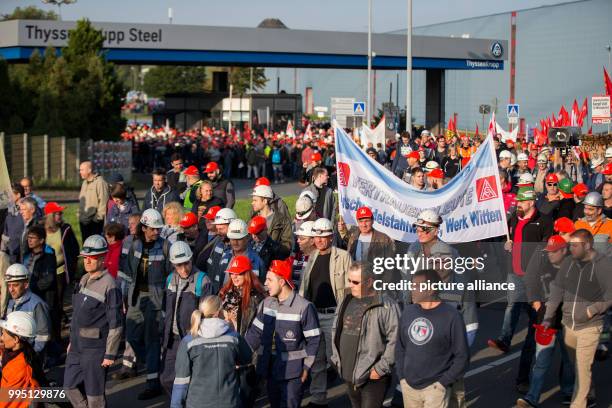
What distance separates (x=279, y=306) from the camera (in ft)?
26.7

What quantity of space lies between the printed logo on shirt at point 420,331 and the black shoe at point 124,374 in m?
4.34

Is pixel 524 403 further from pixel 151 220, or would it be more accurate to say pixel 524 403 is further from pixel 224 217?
pixel 151 220

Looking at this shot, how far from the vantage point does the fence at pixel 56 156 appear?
98.6ft

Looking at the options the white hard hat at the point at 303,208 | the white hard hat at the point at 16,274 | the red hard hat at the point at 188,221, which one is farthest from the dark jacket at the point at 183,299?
the white hard hat at the point at 303,208

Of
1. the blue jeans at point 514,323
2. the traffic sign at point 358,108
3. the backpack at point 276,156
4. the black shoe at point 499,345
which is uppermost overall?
the traffic sign at point 358,108

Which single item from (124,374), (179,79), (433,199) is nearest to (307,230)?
(433,199)

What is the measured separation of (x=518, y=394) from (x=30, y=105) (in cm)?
2666

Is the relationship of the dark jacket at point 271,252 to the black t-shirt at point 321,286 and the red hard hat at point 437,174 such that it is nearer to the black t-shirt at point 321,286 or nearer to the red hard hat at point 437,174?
the black t-shirt at point 321,286

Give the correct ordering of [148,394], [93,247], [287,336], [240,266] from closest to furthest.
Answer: [287,336] → [240,266] → [93,247] → [148,394]

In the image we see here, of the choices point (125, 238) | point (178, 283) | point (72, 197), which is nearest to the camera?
point (178, 283)

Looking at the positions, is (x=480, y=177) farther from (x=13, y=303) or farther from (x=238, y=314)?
(x=13, y=303)

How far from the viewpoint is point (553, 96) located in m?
65.9

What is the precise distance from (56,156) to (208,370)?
2624 cm

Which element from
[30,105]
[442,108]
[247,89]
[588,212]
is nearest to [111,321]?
[588,212]
